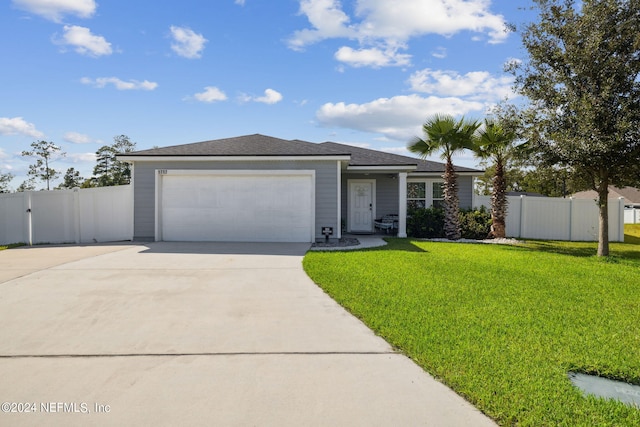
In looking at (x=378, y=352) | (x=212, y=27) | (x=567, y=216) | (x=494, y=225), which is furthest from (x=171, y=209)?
(x=567, y=216)

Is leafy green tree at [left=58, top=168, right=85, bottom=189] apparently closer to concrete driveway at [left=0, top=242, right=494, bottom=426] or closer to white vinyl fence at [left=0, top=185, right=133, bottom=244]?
white vinyl fence at [left=0, top=185, right=133, bottom=244]

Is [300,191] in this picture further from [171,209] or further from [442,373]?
[442,373]

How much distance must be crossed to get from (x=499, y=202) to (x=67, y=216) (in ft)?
50.8

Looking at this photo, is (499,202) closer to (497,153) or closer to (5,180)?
(497,153)

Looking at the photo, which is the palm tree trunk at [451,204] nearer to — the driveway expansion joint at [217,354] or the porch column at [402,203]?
the porch column at [402,203]

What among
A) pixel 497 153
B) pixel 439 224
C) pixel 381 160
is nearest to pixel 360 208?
pixel 381 160

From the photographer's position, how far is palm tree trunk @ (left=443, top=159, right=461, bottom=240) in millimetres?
14320

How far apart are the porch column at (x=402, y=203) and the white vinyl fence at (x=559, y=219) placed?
17.2ft

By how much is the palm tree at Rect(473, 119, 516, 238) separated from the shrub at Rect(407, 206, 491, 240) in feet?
1.57

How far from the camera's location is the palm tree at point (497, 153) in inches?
513

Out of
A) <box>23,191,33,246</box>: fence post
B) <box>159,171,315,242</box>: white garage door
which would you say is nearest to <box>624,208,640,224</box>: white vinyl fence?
<box>159,171,315,242</box>: white garage door

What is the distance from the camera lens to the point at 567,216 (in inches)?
655

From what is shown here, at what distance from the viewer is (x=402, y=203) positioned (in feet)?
49.0

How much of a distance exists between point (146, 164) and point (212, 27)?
4.98m
